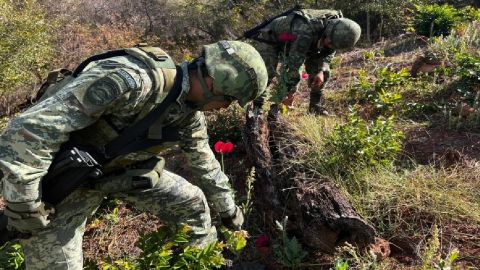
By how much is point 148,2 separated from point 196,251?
11.1 metres

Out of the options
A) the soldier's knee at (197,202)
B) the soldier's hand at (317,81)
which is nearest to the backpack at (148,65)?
the soldier's knee at (197,202)

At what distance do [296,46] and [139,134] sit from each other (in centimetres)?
283

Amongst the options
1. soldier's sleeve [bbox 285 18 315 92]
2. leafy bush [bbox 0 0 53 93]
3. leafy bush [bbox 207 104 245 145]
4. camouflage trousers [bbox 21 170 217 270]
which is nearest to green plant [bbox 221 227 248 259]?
camouflage trousers [bbox 21 170 217 270]

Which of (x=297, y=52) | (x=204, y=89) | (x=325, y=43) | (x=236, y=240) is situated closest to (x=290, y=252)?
(x=236, y=240)

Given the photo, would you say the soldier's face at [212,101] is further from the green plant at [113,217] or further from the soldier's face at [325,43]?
the soldier's face at [325,43]

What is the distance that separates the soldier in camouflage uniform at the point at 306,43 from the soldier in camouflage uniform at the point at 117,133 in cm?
185

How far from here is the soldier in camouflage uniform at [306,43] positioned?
4508mm

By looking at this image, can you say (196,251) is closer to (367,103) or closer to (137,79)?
(137,79)

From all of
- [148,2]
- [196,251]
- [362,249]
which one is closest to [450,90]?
[362,249]

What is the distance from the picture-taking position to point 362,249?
8.79 feet

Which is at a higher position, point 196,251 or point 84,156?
point 84,156

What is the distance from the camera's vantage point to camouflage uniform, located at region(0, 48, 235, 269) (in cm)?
191

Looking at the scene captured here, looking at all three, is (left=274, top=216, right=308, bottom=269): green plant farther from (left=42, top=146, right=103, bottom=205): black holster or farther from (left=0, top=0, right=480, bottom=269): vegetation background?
(left=42, top=146, right=103, bottom=205): black holster

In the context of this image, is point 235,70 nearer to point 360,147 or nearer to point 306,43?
point 360,147
